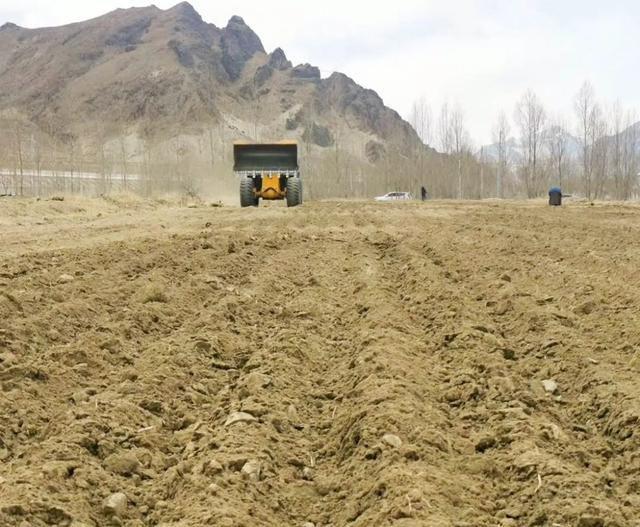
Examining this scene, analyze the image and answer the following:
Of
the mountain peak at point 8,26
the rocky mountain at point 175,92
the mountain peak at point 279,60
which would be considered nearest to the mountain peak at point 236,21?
the rocky mountain at point 175,92

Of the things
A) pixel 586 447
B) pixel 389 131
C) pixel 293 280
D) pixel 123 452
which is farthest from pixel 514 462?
pixel 389 131

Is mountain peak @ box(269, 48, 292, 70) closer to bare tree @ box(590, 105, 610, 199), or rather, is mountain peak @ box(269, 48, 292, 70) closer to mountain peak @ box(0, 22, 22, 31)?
mountain peak @ box(0, 22, 22, 31)

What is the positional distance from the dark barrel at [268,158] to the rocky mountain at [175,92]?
5858 cm

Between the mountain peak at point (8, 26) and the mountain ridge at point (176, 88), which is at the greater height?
Result: the mountain peak at point (8, 26)

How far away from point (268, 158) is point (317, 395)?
20327 millimetres

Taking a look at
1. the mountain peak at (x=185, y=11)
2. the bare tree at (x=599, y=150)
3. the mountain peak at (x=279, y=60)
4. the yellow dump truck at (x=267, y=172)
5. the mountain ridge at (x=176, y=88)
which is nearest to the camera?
the yellow dump truck at (x=267, y=172)

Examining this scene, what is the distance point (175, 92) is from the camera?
99.8 m

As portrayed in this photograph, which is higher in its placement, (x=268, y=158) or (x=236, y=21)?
(x=236, y=21)

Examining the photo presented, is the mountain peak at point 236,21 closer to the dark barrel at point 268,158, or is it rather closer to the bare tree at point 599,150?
the bare tree at point 599,150

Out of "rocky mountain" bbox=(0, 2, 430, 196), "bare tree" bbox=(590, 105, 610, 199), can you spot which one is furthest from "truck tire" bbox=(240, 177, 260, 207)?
"rocky mountain" bbox=(0, 2, 430, 196)

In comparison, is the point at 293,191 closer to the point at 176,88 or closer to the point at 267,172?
the point at 267,172

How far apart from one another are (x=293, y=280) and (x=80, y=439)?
4819mm

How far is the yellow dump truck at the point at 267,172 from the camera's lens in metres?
22.5

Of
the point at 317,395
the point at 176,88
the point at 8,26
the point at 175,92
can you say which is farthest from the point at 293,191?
the point at 8,26
